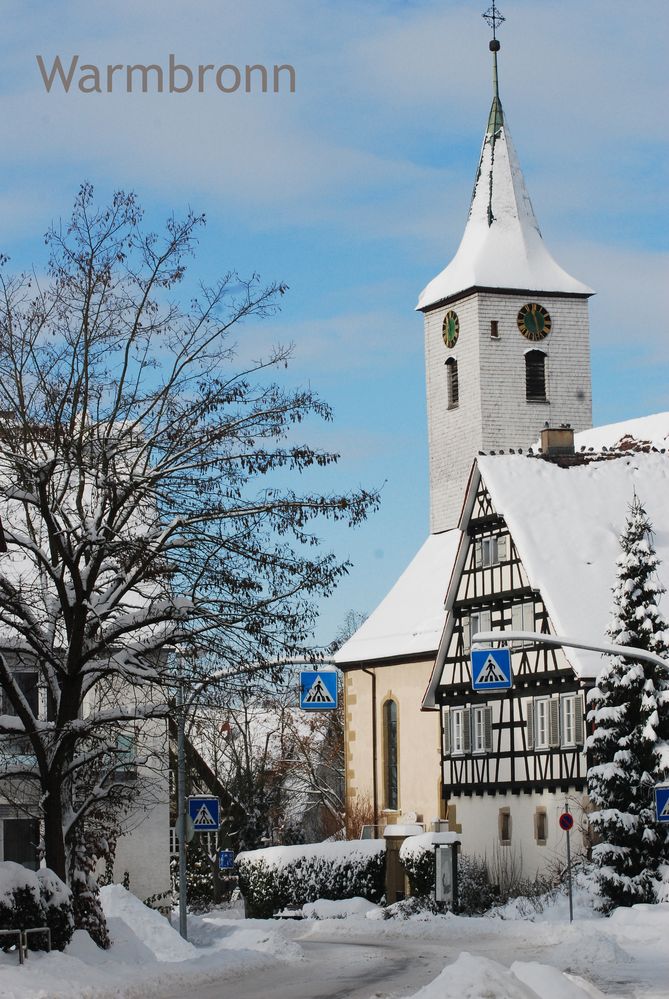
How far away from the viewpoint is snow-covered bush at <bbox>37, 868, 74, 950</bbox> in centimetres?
2228

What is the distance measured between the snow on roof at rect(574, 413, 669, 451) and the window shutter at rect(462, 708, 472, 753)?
1176 centimetres

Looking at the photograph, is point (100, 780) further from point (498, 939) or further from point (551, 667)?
point (551, 667)

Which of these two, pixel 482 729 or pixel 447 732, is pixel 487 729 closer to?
pixel 482 729

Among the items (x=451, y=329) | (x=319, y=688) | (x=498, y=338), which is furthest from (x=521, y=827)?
(x=451, y=329)

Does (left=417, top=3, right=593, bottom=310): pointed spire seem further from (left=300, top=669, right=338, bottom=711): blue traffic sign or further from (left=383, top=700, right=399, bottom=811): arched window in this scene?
(left=300, top=669, right=338, bottom=711): blue traffic sign

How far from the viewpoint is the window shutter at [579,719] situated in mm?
43125

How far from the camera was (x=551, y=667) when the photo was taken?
44.5m

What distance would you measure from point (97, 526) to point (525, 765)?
2458 centimetres

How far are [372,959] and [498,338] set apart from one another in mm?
41814

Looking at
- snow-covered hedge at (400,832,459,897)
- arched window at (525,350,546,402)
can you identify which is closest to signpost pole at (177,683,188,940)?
snow-covered hedge at (400,832,459,897)

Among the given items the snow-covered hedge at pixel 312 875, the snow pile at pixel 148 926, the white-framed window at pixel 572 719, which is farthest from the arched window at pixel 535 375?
the snow pile at pixel 148 926

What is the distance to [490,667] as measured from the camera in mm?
40719

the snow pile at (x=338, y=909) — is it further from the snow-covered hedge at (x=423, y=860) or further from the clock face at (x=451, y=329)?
the clock face at (x=451, y=329)

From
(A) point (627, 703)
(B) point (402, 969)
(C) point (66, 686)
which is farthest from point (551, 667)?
(C) point (66, 686)
